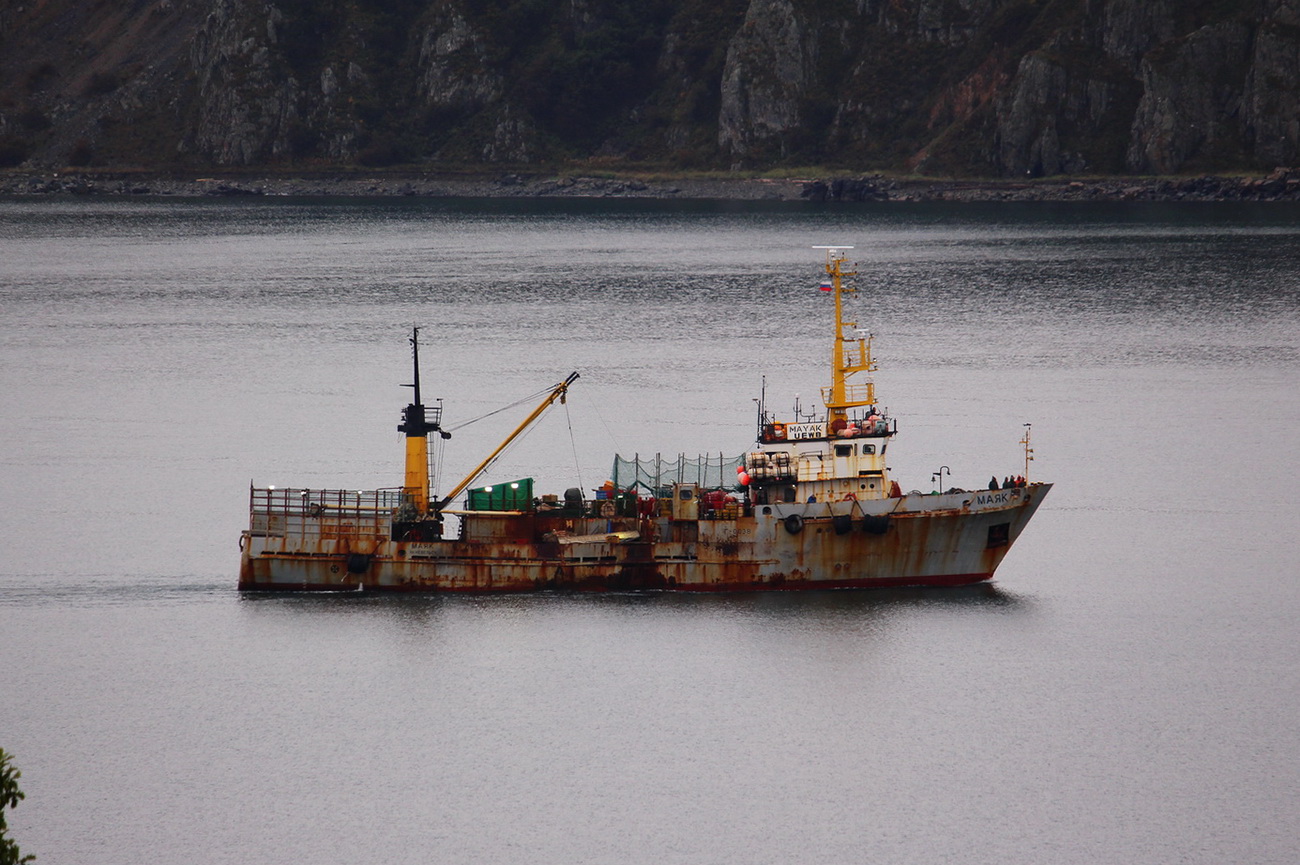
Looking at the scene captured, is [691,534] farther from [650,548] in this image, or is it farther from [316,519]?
[316,519]

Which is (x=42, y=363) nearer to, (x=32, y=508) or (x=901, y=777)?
(x=32, y=508)

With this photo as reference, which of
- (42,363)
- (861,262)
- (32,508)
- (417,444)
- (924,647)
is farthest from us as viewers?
(861,262)

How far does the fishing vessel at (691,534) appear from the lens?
6216 centimetres

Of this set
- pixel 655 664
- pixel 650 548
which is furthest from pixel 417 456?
pixel 655 664

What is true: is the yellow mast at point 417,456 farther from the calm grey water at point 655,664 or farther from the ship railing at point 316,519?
the calm grey water at point 655,664

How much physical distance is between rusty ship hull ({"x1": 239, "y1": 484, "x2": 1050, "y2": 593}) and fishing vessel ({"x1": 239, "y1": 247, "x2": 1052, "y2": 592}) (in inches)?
1.9

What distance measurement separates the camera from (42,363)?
119 m

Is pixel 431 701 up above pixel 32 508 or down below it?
below

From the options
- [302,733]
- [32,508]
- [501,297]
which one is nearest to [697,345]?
[501,297]

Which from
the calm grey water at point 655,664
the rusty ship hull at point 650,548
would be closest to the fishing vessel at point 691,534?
the rusty ship hull at point 650,548

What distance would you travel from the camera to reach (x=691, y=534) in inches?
2463

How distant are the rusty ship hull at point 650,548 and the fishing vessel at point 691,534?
0.16 feet

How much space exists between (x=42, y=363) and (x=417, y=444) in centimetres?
6298

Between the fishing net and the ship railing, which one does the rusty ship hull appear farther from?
the fishing net
